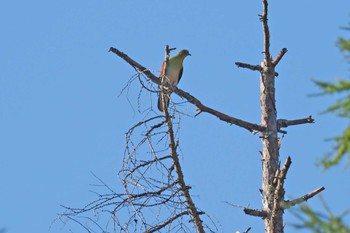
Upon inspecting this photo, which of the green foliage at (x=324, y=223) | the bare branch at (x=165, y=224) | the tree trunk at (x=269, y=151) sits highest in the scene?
the tree trunk at (x=269, y=151)

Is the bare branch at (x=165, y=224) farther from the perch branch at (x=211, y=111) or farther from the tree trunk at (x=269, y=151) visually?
the perch branch at (x=211, y=111)

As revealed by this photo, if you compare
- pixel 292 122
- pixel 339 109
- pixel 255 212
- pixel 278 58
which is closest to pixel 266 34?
pixel 278 58

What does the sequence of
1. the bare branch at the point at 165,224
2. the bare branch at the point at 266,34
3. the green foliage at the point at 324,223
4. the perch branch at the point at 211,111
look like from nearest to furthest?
the green foliage at the point at 324,223, the bare branch at the point at 165,224, the perch branch at the point at 211,111, the bare branch at the point at 266,34

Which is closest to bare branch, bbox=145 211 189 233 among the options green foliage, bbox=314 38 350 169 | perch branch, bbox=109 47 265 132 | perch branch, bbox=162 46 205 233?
perch branch, bbox=162 46 205 233

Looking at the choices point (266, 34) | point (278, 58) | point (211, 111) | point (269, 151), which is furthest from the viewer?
point (278, 58)

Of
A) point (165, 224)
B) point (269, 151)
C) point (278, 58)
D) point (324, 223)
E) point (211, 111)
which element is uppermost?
point (278, 58)

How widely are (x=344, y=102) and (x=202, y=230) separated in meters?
5.20

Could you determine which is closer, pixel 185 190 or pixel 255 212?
pixel 185 190

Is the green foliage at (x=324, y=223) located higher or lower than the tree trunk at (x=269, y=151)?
lower

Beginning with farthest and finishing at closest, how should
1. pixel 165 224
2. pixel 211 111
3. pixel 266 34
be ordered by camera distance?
pixel 266 34 → pixel 211 111 → pixel 165 224

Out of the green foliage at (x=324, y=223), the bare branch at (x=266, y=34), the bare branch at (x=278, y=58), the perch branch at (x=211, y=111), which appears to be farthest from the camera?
the bare branch at (x=278, y=58)

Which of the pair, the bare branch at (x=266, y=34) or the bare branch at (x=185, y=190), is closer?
the bare branch at (x=185, y=190)

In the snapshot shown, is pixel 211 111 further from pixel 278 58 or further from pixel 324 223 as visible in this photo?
pixel 324 223

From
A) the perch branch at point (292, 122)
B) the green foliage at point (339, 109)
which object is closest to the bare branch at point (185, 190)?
the perch branch at point (292, 122)
